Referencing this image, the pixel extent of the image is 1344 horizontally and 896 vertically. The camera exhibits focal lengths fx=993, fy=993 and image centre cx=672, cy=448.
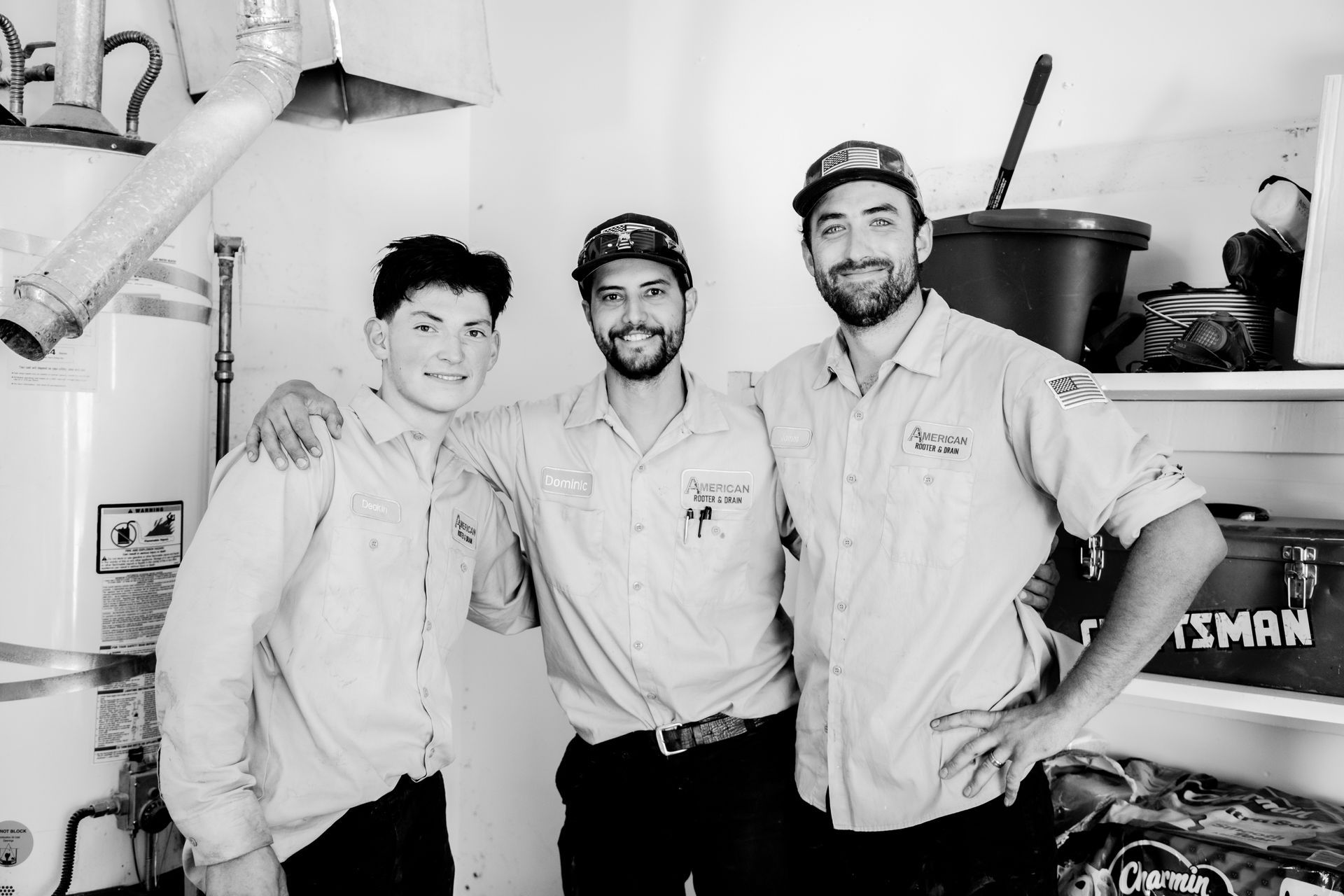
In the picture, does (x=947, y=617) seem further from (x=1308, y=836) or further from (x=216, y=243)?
(x=216, y=243)

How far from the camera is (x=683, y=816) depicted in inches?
66.7

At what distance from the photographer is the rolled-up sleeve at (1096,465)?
4.44 feet

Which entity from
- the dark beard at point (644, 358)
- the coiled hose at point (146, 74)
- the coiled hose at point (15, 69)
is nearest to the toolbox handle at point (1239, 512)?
the dark beard at point (644, 358)

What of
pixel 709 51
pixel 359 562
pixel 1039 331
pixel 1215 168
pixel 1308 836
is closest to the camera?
pixel 359 562

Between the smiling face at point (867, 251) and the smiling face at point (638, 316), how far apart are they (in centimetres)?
31

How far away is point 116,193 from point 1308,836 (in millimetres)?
2071

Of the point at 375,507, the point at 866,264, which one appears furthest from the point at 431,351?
the point at 866,264

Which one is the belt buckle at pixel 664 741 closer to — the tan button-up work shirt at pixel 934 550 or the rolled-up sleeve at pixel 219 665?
the tan button-up work shirt at pixel 934 550

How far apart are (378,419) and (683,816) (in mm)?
837

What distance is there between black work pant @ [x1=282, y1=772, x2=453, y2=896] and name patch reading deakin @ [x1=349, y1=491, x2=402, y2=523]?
0.41 metres

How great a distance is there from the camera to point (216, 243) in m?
2.06

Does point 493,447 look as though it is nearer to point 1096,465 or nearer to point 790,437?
point 790,437

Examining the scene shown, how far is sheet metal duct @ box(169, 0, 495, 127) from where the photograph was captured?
86.0 inches

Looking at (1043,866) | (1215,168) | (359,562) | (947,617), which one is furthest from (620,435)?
(1215,168)
